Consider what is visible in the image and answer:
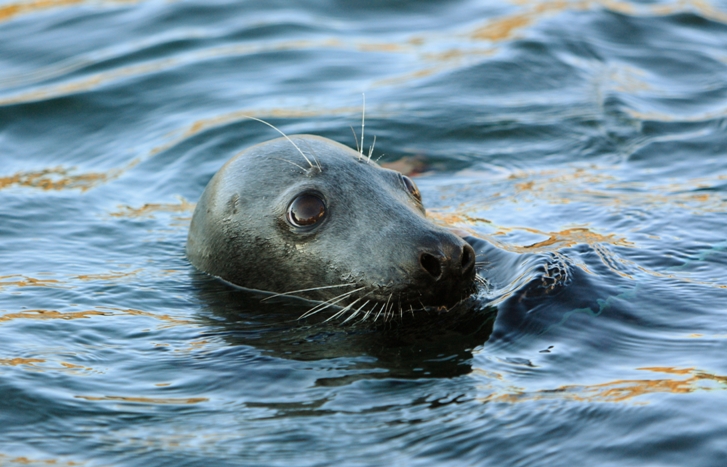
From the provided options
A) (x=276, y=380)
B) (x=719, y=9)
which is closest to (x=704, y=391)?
(x=276, y=380)

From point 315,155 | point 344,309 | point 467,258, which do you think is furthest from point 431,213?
point 467,258

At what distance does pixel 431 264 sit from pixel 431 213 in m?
2.12

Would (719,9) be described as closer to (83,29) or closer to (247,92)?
(247,92)

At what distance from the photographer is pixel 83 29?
11.9m

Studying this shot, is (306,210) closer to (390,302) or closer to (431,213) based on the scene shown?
(390,302)

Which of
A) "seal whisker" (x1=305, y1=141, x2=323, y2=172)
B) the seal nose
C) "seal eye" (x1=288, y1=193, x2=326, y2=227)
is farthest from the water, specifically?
"seal whisker" (x1=305, y1=141, x2=323, y2=172)

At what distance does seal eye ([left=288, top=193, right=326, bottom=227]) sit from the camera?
17.4 feet

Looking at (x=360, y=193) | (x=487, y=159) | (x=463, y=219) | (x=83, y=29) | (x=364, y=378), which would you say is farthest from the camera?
(x=83, y=29)

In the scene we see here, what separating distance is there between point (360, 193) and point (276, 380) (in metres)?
1.31

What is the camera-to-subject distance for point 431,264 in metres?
4.74

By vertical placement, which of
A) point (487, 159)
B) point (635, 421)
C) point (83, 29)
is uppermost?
point (83, 29)

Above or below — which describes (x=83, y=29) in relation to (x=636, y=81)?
above

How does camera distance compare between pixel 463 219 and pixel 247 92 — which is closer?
pixel 463 219

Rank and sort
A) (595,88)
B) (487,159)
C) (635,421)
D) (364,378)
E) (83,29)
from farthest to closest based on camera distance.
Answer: (83,29)
(595,88)
(487,159)
(364,378)
(635,421)
